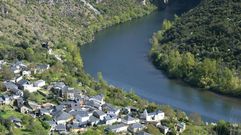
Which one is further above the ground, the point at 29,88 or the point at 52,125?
the point at 29,88

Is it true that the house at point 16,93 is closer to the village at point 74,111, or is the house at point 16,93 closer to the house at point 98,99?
the village at point 74,111

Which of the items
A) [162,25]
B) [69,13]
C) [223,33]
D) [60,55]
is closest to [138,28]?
[162,25]

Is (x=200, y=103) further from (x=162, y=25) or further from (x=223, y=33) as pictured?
(x=162, y=25)

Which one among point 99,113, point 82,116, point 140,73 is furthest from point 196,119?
point 140,73

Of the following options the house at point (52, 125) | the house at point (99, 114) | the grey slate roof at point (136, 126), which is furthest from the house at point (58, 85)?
the grey slate roof at point (136, 126)

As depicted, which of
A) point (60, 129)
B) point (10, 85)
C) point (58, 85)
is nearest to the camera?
point (60, 129)

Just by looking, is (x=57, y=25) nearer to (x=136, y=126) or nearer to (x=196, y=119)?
(x=196, y=119)
